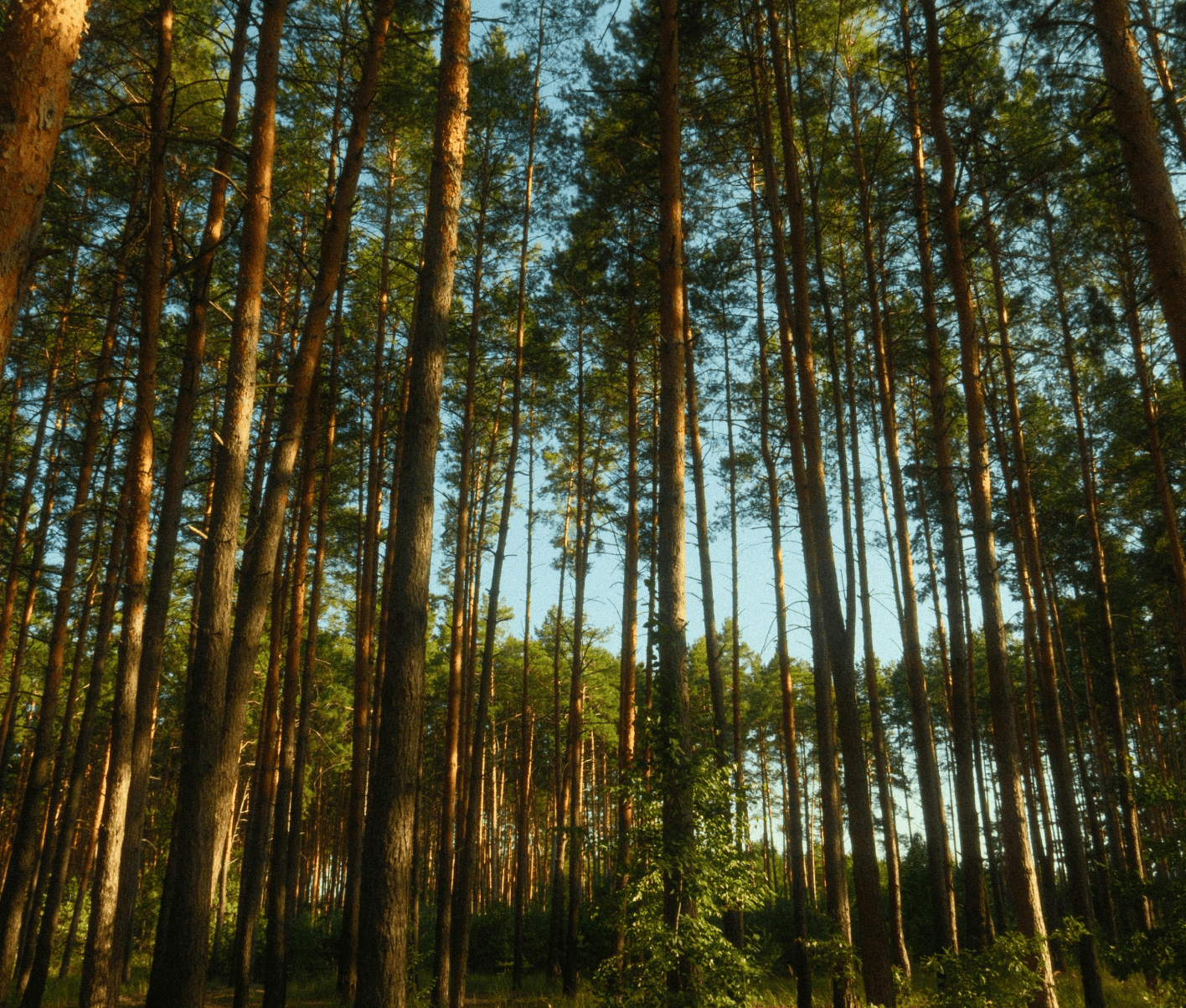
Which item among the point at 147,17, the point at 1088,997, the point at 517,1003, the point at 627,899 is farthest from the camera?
the point at 517,1003

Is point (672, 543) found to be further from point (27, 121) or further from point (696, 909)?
point (27, 121)

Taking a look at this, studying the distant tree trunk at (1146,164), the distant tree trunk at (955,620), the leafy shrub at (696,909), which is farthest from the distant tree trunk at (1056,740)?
the leafy shrub at (696,909)

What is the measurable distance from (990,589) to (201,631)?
23.9ft

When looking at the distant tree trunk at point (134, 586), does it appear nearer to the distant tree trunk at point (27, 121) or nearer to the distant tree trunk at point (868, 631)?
the distant tree trunk at point (27, 121)

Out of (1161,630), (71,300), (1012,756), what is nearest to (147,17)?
(71,300)

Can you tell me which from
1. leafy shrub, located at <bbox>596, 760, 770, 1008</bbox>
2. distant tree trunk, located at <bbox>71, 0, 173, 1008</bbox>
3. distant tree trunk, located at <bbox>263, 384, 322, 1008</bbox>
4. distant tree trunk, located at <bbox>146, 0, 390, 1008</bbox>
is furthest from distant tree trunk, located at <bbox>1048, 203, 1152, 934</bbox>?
distant tree trunk, located at <bbox>71, 0, 173, 1008</bbox>

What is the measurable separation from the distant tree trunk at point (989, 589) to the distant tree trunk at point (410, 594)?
5279mm

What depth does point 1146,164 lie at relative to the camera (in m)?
5.42

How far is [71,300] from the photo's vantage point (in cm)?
1155

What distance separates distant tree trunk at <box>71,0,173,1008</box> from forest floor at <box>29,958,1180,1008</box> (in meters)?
6.11

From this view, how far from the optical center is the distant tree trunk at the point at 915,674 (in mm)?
10344

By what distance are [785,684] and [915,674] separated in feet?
10.2

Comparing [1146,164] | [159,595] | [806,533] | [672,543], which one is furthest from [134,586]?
[1146,164]

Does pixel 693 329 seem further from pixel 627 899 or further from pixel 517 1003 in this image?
pixel 517 1003
